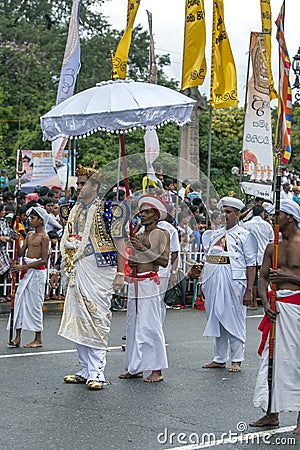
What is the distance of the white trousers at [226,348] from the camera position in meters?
9.23

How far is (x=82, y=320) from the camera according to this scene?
799 cm

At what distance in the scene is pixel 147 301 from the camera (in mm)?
8578

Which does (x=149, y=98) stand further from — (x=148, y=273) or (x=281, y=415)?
(x=281, y=415)

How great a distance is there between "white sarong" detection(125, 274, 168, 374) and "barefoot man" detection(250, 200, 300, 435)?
6.61ft

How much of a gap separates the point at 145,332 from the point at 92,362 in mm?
769

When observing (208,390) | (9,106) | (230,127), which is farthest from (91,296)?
(230,127)

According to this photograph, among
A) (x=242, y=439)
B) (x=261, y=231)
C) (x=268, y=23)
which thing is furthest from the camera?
(x=268, y=23)

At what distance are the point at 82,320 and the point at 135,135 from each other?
781 inches

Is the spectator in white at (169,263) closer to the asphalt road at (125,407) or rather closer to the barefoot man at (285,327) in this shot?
the asphalt road at (125,407)

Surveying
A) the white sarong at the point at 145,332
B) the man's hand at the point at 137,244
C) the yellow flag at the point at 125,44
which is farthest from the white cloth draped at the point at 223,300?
the yellow flag at the point at 125,44

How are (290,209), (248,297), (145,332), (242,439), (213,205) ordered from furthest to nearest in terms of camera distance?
(213,205) → (248,297) → (145,332) → (290,209) → (242,439)

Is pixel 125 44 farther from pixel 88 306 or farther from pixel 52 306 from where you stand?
pixel 88 306

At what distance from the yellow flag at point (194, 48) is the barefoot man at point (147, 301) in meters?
7.59

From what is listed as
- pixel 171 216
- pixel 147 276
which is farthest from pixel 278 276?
pixel 171 216
